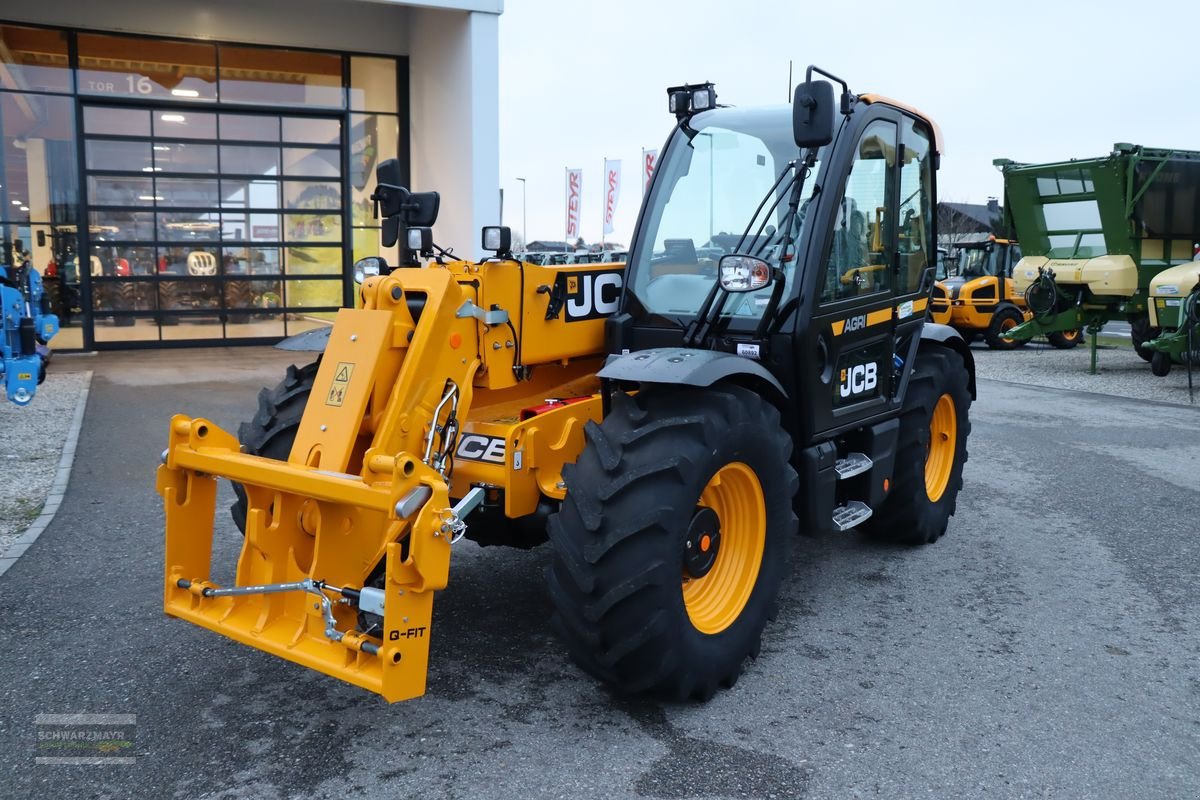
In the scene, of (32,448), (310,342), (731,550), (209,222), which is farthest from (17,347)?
(731,550)

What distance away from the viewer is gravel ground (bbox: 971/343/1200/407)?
14.0 metres

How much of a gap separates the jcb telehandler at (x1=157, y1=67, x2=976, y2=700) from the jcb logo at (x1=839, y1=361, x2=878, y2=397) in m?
0.03

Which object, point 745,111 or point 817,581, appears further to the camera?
point 817,581

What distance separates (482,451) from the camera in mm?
4199

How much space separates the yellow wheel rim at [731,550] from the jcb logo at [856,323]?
1.19 m

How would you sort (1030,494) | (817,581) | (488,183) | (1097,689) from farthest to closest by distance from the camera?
(488,183) → (1030,494) → (817,581) → (1097,689)

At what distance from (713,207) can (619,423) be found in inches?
62.6

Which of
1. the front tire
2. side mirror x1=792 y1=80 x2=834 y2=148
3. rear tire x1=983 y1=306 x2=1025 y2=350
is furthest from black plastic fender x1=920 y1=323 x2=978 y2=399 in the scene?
rear tire x1=983 y1=306 x2=1025 y2=350

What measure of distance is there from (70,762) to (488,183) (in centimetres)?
1237

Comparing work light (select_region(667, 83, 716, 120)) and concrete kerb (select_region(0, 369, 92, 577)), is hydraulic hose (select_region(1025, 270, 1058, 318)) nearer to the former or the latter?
work light (select_region(667, 83, 716, 120))

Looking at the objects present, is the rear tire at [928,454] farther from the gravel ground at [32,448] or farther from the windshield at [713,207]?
the gravel ground at [32,448]

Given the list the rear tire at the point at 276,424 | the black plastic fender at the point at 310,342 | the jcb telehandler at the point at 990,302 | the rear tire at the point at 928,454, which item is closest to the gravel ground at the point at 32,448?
the rear tire at the point at 276,424

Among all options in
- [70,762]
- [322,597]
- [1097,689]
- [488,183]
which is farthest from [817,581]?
[488,183]

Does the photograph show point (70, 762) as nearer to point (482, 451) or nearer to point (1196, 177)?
point (482, 451)
